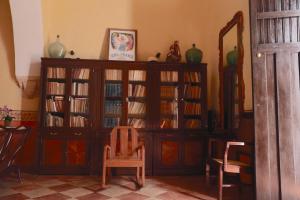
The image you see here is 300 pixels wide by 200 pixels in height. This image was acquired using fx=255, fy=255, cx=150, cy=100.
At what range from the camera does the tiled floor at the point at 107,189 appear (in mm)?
2926

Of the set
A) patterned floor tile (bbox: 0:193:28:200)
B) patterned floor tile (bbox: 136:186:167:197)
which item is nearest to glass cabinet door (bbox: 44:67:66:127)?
patterned floor tile (bbox: 0:193:28:200)

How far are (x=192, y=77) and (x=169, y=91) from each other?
456mm

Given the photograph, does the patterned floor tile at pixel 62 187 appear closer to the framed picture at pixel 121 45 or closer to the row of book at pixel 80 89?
the row of book at pixel 80 89

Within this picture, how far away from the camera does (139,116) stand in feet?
13.6

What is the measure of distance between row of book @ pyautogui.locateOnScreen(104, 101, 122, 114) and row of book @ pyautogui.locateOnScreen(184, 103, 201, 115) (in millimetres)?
1077

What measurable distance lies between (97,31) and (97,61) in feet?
2.42

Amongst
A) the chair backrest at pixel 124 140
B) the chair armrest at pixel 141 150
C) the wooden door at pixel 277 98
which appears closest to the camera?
the wooden door at pixel 277 98

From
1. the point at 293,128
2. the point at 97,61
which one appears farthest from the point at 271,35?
the point at 97,61

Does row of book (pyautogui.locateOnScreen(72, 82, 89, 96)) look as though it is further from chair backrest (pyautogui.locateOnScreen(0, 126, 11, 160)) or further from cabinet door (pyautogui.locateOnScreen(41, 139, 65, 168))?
chair backrest (pyautogui.locateOnScreen(0, 126, 11, 160))

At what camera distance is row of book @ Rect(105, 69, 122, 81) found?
4105mm

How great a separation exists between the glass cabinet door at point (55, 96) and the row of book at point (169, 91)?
1.57m

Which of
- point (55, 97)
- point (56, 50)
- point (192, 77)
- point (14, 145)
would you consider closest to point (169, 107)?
point (192, 77)

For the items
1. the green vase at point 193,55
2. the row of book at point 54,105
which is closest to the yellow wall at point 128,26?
the green vase at point 193,55

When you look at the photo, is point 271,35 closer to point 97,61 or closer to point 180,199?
point 180,199
